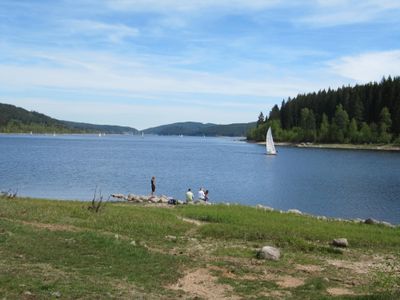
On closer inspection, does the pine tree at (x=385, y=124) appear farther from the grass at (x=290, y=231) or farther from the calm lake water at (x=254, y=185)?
the grass at (x=290, y=231)

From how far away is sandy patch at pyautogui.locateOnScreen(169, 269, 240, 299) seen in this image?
14.4m

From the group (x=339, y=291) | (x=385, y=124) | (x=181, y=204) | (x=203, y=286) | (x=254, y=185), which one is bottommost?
(x=254, y=185)

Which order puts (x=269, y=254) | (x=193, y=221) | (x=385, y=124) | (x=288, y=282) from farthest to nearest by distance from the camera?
(x=385, y=124), (x=193, y=221), (x=269, y=254), (x=288, y=282)

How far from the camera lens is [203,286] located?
15211 millimetres

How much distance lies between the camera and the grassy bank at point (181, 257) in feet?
47.4

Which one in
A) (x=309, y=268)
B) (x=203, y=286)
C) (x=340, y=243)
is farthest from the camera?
(x=340, y=243)

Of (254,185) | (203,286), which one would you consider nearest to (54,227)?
(203,286)

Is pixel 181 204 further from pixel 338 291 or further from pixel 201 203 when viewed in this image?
pixel 338 291

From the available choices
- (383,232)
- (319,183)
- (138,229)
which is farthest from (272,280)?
(319,183)

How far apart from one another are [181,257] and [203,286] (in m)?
3.60

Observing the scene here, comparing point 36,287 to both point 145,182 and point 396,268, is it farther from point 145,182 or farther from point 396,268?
point 145,182

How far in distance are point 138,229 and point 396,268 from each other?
37.2 ft

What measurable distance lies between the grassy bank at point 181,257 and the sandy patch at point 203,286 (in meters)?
0.03

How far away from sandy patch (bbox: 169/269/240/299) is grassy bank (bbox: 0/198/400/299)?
0.10 feet
